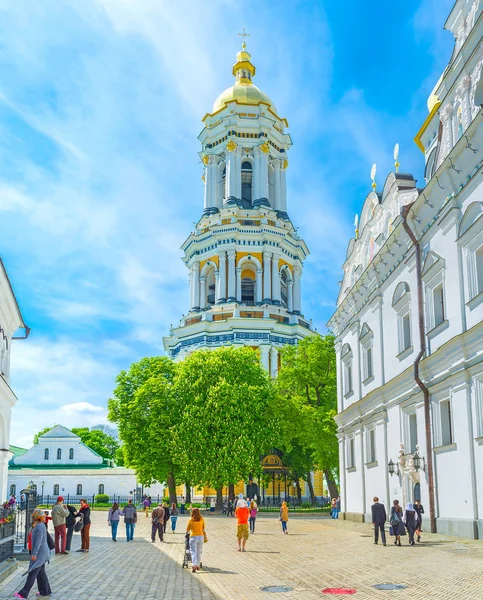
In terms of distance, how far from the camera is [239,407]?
42.7 m

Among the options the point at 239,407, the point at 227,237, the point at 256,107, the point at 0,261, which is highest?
the point at 256,107

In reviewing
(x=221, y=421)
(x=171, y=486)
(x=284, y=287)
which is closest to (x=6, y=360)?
(x=221, y=421)

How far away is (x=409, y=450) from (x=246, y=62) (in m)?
55.2

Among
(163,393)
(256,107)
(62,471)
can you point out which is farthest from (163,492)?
(256,107)

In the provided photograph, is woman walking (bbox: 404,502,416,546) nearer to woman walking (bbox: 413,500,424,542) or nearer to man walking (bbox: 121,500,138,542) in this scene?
woman walking (bbox: 413,500,424,542)

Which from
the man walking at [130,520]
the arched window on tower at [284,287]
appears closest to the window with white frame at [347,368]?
the man walking at [130,520]

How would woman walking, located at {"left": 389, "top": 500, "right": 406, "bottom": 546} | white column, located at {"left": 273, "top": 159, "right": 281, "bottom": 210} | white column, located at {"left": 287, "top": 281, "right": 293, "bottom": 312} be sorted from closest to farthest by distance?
woman walking, located at {"left": 389, "top": 500, "right": 406, "bottom": 546} → white column, located at {"left": 287, "top": 281, "right": 293, "bottom": 312} → white column, located at {"left": 273, "top": 159, "right": 281, "bottom": 210}

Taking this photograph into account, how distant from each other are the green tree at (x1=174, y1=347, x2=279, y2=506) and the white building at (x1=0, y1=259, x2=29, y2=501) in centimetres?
1008

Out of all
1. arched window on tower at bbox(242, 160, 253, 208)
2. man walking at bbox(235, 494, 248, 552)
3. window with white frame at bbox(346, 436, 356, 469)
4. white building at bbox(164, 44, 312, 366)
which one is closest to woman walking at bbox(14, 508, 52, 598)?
man walking at bbox(235, 494, 248, 552)

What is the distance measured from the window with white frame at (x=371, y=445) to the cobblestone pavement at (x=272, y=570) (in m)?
7.03

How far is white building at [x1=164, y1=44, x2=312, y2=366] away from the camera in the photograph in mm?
59844

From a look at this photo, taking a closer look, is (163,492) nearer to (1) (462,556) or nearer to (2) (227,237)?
(2) (227,237)

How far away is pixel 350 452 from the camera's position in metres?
34.9

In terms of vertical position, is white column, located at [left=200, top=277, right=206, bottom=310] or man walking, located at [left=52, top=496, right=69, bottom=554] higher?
white column, located at [left=200, top=277, right=206, bottom=310]
